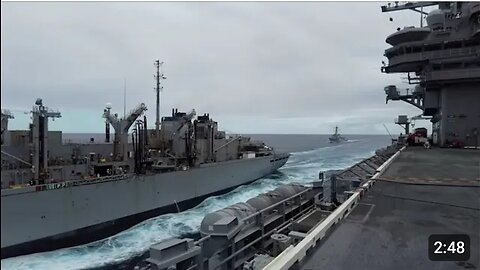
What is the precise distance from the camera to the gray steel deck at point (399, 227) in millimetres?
3994

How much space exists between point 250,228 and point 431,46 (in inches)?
1023

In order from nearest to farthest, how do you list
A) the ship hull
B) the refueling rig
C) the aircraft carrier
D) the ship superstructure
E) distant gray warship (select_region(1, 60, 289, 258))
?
the refueling rig < the aircraft carrier < the ship hull < distant gray warship (select_region(1, 60, 289, 258)) < the ship superstructure

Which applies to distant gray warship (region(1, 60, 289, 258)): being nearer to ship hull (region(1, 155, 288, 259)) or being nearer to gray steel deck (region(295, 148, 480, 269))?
ship hull (region(1, 155, 288, 259))

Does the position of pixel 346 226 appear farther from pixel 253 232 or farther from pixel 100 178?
pixel 100 178

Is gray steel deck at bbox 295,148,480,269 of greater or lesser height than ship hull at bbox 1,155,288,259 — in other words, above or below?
above

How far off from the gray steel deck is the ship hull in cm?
1068

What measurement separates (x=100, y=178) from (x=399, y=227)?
16.7m

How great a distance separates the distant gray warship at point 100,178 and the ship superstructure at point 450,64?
17.7m

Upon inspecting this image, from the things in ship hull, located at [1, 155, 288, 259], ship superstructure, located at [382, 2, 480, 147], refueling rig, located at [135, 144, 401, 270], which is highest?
ship superstructure, located at [382, 2, 480, 147]

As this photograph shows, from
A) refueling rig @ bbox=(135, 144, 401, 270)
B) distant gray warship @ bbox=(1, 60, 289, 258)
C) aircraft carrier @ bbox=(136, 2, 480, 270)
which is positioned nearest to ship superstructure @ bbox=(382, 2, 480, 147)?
aircraft carrier @ bbox=(136, 2, 480, 270)

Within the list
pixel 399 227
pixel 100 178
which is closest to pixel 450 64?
pixel 399 227

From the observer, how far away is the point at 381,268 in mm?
3834

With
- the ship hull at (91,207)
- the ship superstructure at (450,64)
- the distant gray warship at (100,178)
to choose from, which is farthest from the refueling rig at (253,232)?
the ship superstructure at (450,64)

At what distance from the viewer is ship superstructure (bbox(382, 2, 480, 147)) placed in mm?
23453
